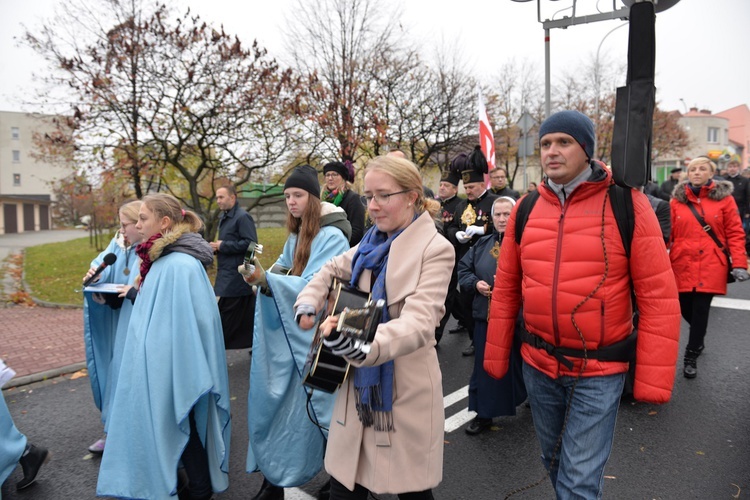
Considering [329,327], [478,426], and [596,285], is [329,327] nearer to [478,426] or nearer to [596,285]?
[596,285]

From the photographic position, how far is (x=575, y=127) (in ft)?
7.46

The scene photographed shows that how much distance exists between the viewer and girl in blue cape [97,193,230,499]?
290 cm

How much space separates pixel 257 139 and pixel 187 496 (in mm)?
10695

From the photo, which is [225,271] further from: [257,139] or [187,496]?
[257,139]

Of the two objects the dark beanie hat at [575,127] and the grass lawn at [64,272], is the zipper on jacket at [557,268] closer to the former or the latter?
the dark beanie hat at [575,127]

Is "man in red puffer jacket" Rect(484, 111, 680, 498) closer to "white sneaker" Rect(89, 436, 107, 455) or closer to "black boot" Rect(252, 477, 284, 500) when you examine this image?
"black boot" Rect(252, 477, 284, 500)

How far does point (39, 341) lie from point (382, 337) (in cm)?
734

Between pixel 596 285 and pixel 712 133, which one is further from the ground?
pixel 712 133

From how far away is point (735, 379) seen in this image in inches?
207

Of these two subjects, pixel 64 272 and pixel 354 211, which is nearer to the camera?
pixel 354 211

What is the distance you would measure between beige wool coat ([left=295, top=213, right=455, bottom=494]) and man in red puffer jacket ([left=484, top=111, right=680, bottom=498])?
50cm

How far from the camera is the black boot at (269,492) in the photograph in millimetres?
3203

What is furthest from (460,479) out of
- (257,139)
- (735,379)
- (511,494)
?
(257,139)

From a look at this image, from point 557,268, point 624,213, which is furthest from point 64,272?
point 624,213
